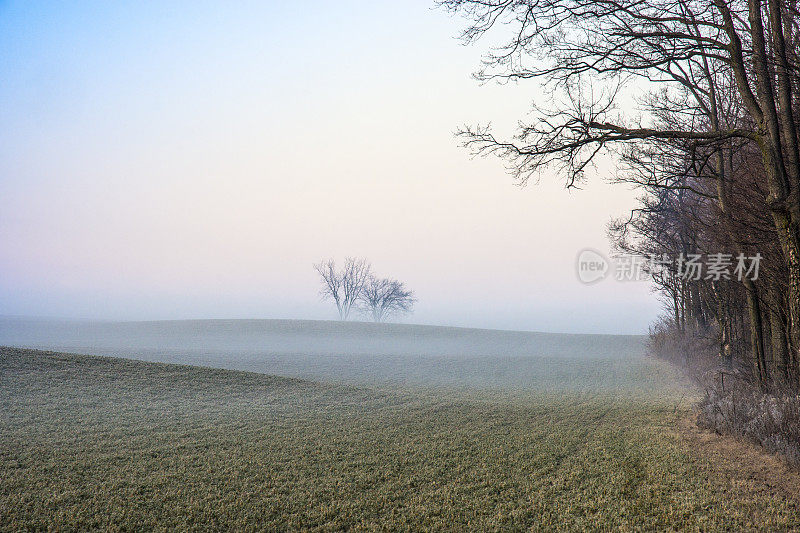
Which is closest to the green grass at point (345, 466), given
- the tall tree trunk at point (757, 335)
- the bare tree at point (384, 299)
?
the tall tree trunk at point (757, 335)

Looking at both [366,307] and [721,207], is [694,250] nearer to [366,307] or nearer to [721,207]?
[721,207]

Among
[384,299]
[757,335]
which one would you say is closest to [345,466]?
[757,335]

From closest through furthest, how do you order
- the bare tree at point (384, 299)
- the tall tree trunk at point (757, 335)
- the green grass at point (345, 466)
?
the green grass at point (345, 466)
the tall tree trunk at point (757, 335)
the bare tree at point (384, 299)

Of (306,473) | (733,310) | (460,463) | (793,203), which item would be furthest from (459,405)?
(733,310)

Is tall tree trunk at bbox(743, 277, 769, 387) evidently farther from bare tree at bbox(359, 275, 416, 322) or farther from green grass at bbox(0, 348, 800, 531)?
bare tree at bbox(359, 275, 416, 322)

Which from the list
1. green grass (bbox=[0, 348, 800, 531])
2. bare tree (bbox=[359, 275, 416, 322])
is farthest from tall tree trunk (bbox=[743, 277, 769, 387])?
bare tree (bbox=[359, 275, 416, 322])

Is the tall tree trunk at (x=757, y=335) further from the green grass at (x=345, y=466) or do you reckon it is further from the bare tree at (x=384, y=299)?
the bare tree at (x=384, y=299)

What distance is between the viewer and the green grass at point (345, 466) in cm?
373

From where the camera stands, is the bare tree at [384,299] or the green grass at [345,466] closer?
the green grass at [345,466]

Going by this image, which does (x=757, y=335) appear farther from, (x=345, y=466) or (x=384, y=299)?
(x=384, y=299)

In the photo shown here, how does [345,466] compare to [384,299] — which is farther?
[384,299]

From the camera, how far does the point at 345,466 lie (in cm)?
482

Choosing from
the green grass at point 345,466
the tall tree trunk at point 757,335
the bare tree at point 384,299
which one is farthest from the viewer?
the bare tree at point 384,299

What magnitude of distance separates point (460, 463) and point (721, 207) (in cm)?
684
